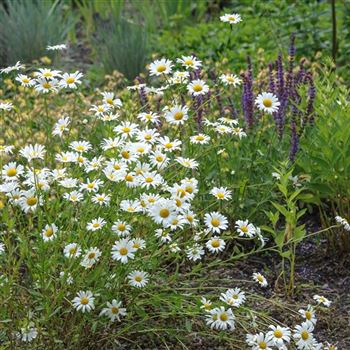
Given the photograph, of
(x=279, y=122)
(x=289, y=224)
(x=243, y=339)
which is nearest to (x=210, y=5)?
(x=279, y=122)

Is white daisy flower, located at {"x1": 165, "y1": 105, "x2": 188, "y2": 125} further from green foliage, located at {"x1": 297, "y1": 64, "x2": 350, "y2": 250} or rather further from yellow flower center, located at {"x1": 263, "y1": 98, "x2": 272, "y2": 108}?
green foliage, located at {"x1": 297, "y1": 64, "x2": 350, "y2": 250}

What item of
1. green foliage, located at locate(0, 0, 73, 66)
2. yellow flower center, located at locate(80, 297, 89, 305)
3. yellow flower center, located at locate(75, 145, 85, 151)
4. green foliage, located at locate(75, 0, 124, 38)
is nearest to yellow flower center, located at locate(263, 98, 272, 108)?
yellow flower center, located at locate(75, 145, 85, 151)

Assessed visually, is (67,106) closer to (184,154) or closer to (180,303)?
(184,154)

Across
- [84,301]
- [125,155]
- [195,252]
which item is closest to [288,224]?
[195,252]

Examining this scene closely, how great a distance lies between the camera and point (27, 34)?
7.13m

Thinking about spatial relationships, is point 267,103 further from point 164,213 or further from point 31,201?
point 31,201

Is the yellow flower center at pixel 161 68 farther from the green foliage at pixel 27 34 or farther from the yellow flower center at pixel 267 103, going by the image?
the green foliage at pixel 27 34

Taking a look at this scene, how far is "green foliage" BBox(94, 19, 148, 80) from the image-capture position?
7.04 metres

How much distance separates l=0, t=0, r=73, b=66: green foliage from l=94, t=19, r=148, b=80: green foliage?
0.46 metres

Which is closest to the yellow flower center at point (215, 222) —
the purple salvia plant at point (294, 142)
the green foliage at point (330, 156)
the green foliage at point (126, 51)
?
the green foliage at point (330, 156)

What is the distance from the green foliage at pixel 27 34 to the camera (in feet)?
23.4

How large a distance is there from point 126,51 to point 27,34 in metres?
0.87

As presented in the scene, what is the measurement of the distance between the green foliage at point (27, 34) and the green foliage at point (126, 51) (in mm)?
459

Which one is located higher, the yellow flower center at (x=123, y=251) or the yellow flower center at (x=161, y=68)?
the yellow flower center at (x=161, y=68)
